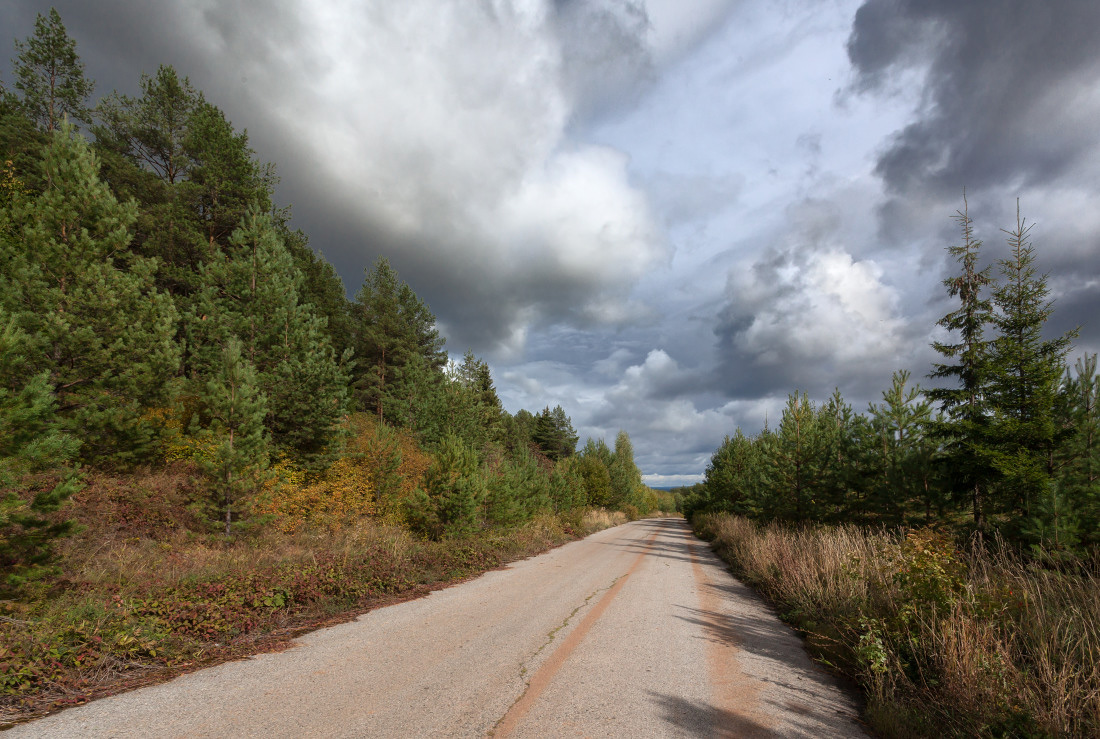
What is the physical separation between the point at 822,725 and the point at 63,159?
19564mm

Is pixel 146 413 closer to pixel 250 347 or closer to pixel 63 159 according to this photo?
pixel 250 347

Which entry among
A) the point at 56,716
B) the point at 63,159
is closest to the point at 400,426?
the point at 63,159

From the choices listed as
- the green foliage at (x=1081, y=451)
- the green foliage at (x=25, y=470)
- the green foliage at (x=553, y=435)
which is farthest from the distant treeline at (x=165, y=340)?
the green foliage at (x=553, y=435)

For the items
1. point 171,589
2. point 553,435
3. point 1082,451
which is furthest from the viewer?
point 553,435

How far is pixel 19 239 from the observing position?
1336 centimetres

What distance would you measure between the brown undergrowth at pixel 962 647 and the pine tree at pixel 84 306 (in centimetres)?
1695

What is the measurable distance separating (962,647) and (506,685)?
4.41m

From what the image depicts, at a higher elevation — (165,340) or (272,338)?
(272,338)

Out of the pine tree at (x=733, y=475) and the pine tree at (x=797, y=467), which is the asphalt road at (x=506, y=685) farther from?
the pine tree at (x=733, y=475)

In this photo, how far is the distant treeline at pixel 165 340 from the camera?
1072cm

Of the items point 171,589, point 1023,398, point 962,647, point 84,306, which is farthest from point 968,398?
point 84,306

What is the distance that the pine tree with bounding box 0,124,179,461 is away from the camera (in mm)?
11234

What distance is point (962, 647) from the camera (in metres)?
4.18

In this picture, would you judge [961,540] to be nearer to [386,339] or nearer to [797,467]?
[797,467]
